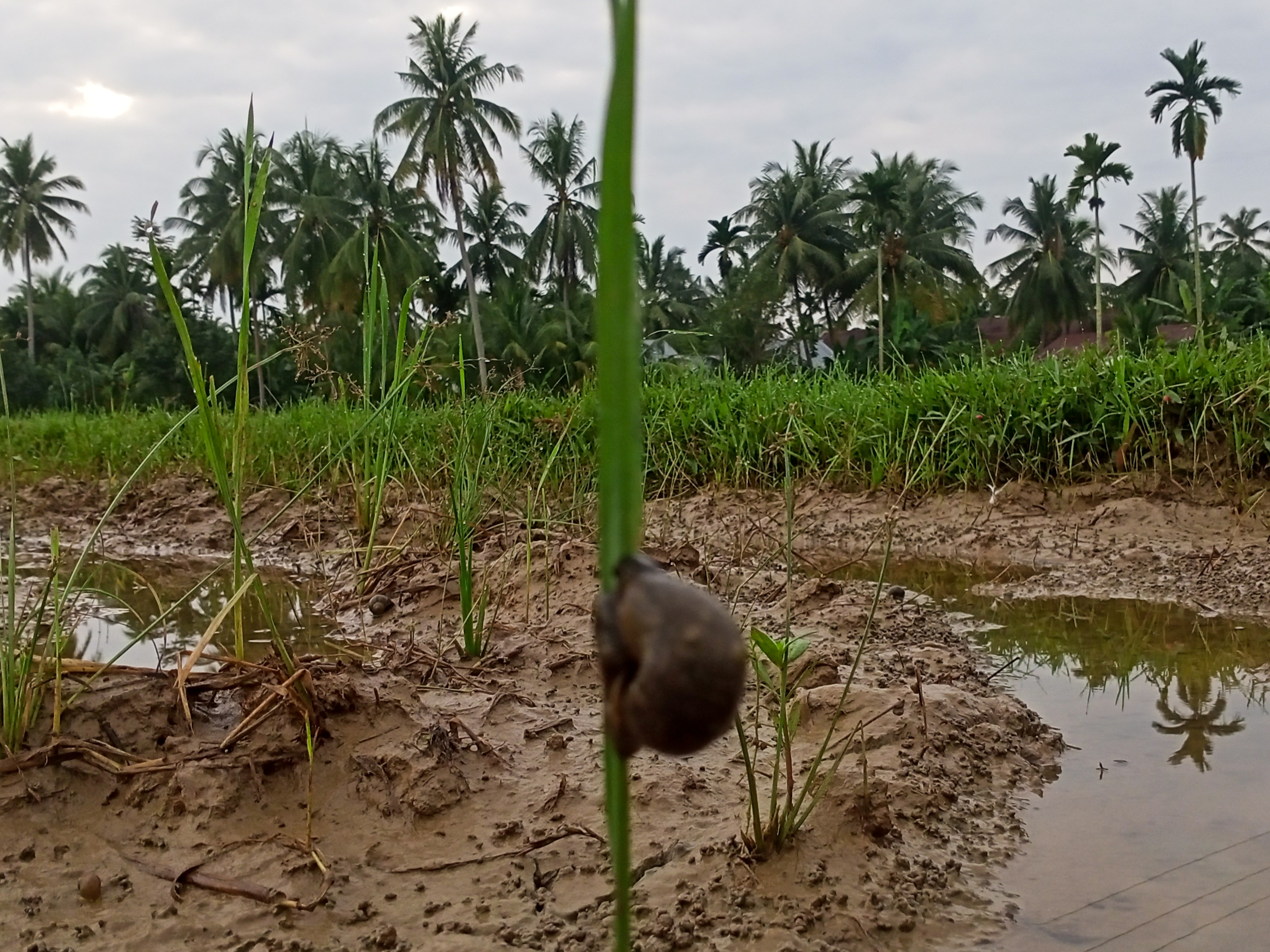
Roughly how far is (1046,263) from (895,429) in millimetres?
34217

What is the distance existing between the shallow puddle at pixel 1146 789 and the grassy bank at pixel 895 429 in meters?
1.71

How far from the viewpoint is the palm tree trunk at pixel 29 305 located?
104 feet

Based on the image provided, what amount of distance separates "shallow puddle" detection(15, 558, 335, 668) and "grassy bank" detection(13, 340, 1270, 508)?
2.30ft

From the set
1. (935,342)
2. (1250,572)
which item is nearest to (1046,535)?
(1250,572)

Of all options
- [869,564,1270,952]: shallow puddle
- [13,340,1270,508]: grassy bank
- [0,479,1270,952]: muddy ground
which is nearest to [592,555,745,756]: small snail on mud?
[0,479,1270,952]: muddy ground

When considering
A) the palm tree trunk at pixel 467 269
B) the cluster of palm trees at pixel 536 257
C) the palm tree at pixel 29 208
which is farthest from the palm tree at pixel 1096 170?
the palm tree at pixel 29 208

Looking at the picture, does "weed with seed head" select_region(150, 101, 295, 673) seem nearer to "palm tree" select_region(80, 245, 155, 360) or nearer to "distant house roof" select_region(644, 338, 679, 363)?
"distant house roof" select_region(644, 338, 679, 363)

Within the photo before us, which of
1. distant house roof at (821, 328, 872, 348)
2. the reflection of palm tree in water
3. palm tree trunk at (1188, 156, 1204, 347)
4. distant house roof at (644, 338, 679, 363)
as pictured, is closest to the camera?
the reflection of palm tree in water

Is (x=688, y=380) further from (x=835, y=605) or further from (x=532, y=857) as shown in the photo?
(x=532, y=857)

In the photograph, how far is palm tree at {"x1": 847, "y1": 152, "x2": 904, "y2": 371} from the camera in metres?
30.3

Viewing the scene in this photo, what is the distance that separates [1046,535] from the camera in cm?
490

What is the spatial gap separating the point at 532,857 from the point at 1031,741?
123cm

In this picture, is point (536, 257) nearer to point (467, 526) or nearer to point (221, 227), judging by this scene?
point (221, 227)

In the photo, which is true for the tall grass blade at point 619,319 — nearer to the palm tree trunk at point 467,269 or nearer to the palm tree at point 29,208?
the palm tree trunk at point 467,269
